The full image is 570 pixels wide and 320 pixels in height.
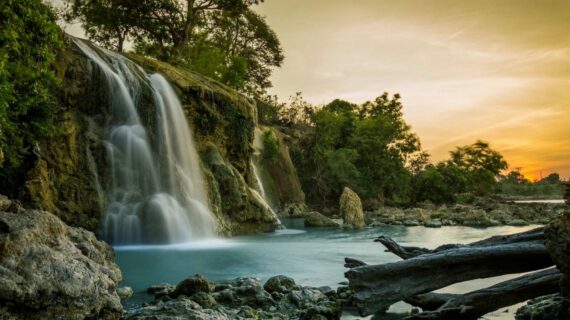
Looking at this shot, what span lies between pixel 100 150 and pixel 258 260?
27.0 feet

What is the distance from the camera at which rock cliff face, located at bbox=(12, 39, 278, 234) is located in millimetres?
15422

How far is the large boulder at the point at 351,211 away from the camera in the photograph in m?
26.7

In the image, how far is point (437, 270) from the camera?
538cm

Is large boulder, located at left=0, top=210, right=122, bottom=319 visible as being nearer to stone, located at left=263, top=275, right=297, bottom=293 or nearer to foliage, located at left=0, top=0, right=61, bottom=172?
stone, located at left=263, top=275, right=297, bottom=293

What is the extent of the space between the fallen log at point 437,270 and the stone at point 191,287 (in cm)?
307

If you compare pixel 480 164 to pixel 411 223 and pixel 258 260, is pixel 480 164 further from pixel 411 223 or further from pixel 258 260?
pixel 258 260

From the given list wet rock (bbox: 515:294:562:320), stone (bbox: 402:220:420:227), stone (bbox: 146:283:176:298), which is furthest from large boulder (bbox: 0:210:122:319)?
stone (bbox: 402:220:420:227)

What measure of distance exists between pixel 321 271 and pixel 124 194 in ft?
30.8

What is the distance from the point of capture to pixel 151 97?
64.6ft

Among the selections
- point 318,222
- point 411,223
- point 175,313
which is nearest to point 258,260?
point 175,313

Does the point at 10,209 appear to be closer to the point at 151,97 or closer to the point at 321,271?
the point at 321,271

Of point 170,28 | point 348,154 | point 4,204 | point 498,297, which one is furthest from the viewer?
point 348,154

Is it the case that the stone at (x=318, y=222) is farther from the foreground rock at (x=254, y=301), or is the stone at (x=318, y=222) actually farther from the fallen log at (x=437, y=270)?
the fallen log at (x=437, y=270)

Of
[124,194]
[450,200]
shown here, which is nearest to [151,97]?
[124,194]
